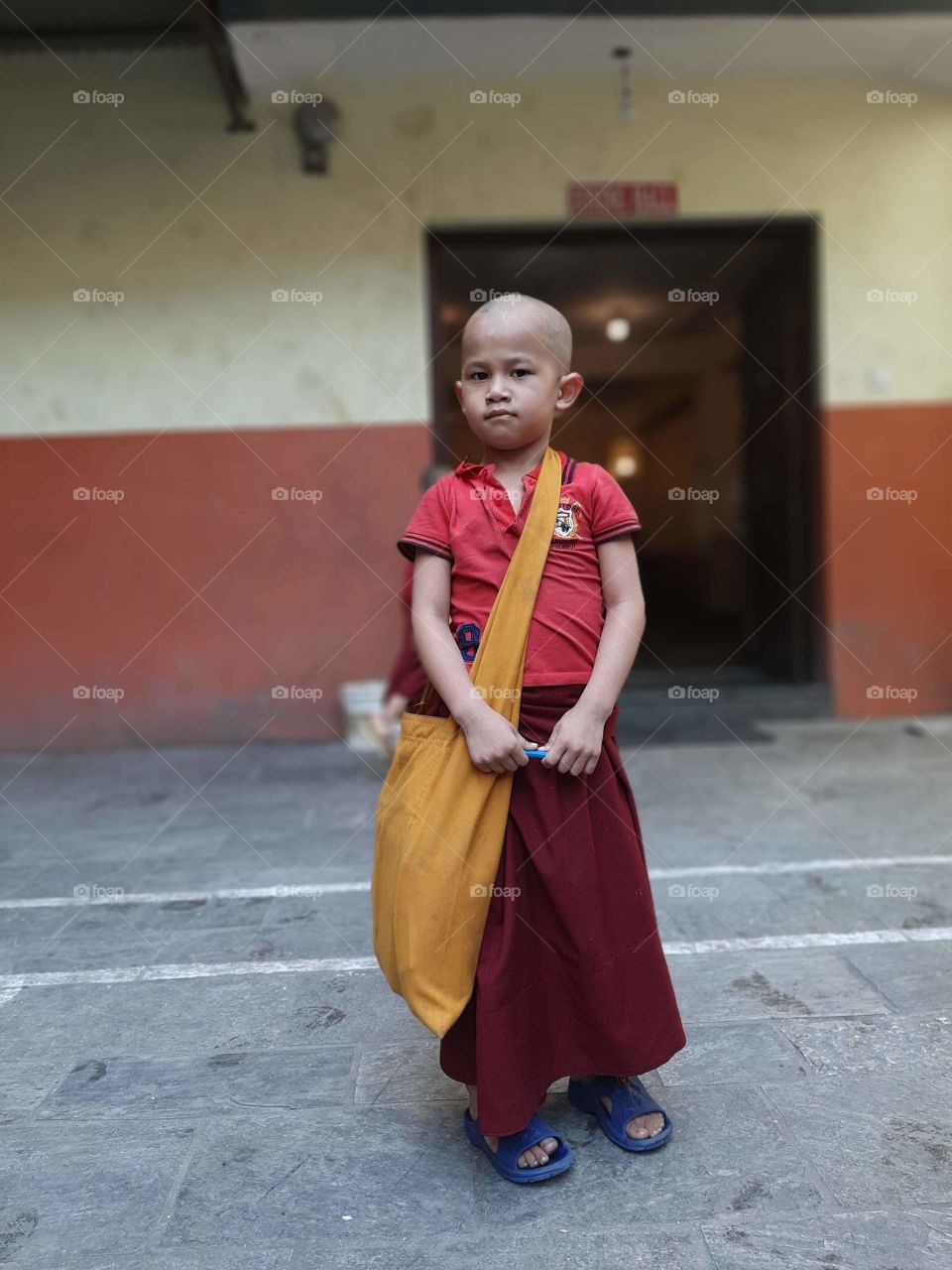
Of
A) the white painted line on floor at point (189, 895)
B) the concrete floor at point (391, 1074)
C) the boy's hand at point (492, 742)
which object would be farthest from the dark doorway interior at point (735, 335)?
the boy's hand at point (492, 742)

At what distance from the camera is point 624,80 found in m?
6.57

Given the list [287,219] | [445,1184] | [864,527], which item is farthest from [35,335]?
[445,1184]

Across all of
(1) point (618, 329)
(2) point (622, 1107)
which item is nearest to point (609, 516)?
(2) point (622, 1107)

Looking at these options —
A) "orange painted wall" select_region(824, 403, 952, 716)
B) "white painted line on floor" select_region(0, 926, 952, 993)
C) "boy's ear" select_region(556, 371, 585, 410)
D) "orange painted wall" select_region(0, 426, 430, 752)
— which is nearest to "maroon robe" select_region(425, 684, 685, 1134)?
"boy's ear" select_region(556, 371, 585, 410)

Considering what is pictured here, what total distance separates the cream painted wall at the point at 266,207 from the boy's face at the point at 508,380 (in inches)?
190

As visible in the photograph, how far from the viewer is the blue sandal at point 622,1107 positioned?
208 centimetres

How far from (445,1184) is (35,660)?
564 centimetres

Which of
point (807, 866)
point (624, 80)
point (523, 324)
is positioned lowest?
point (807, 866)

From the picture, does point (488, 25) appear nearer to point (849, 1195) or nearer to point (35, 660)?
point (35, 660)

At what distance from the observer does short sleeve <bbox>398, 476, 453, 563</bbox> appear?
2.09m

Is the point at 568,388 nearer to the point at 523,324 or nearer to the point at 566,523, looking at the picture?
the point at 523,324

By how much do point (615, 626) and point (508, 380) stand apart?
21.1 inches

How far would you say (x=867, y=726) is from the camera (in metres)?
6.82

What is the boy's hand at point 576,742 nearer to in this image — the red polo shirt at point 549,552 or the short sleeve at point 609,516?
the red polo shirt at point 549,552
